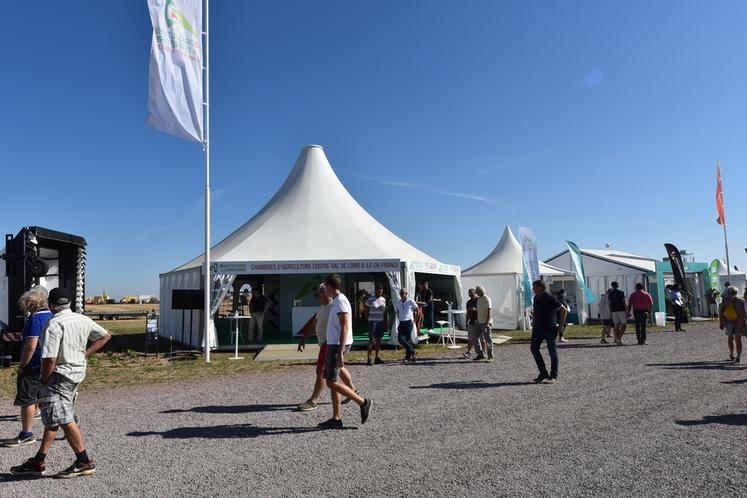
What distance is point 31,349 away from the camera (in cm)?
365

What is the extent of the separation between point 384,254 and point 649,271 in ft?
38.9

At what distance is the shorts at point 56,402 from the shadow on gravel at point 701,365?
7.55m

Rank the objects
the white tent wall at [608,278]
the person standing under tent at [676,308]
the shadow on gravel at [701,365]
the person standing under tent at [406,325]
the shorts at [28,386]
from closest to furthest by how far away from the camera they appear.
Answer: the shorts at [28,386] → the shadow on gravel at [701,365] → the person standing under tent at [406,325] → the person standing under tent at [676,308] → the white tent wall at [608,278]

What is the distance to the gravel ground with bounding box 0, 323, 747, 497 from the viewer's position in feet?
10.2

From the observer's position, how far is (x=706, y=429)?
4184mm

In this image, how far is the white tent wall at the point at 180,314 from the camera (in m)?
11.7

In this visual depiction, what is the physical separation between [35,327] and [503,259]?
19.8 meters

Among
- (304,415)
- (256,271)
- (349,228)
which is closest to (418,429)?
→ (304,415)

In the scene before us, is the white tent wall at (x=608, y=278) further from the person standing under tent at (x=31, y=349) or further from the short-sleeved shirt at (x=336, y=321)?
the person standing under tent at (x=31, y=349)

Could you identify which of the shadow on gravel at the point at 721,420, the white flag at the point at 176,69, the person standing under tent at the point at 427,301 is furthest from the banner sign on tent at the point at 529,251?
the shadow on gravel at the point at 721,420

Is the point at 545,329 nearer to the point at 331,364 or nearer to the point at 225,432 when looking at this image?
the point at 331,364

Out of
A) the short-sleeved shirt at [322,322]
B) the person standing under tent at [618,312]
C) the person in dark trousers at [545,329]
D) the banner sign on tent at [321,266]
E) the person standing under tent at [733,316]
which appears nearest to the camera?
the short-sleeved shirt at [322,322]

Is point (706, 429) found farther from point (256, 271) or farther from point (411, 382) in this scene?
point (256, 271)

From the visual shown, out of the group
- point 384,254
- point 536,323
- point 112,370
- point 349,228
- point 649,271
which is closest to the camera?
point 536,323
